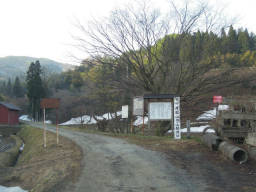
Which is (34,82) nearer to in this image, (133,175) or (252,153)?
(133,175)

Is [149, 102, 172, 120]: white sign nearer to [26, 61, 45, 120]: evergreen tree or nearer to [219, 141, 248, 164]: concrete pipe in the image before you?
[219, 141, 248, 164]: concrete pipe

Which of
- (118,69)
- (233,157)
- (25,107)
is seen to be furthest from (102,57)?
(25,107)

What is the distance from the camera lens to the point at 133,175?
6664 millimetres

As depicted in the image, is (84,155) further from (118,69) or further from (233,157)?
(118,69)

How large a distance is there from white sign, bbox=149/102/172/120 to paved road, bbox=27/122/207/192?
3733 millimetres

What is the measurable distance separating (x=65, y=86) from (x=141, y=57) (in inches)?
2559

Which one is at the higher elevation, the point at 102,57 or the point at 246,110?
the point at 102,57

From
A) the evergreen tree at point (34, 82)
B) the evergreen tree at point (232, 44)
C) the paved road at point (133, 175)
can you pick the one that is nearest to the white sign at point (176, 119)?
the paved road at point (133, 175)

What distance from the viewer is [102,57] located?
1551cm

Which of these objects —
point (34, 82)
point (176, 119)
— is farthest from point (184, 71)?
point (34, 82)

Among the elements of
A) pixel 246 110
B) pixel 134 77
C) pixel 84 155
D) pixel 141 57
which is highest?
pixel 141 57

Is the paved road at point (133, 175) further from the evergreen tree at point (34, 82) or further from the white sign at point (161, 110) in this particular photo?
the evergreen tree at point (34, 82)

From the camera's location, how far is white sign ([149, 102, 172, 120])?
12.9m

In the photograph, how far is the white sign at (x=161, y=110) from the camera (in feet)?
42.3
